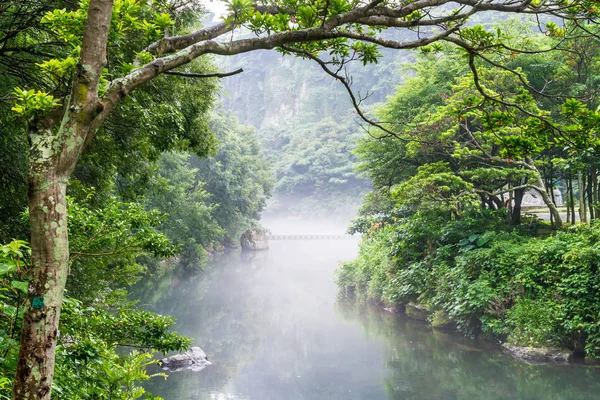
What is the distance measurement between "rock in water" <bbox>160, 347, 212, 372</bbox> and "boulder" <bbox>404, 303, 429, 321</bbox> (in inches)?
227

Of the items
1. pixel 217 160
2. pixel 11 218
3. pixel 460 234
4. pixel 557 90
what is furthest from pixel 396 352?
pixel 217 160

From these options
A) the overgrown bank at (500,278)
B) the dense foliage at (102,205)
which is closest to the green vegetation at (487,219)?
the overgrown bank at (500,278)

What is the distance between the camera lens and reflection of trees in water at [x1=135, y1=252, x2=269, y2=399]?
9289mm

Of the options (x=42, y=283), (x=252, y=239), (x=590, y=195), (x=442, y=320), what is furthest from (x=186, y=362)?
(x=252, y=239)

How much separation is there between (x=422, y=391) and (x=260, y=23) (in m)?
7.92

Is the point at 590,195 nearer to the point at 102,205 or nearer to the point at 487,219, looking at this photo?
the point at 487,219

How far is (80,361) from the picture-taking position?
2.79 meters

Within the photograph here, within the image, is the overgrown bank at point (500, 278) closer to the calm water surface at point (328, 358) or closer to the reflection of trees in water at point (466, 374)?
the reflection of trees in water at point (466, 374)

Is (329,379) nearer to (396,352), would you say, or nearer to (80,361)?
(396,352)

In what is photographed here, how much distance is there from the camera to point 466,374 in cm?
944

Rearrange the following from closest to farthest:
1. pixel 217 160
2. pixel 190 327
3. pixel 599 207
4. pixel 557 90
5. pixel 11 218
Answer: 1. pixel 11 218
2. pixel 599 207
3. pixel 557 90
4. pixel 190 327
5. pixel 217 160

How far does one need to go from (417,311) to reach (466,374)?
3.97 m

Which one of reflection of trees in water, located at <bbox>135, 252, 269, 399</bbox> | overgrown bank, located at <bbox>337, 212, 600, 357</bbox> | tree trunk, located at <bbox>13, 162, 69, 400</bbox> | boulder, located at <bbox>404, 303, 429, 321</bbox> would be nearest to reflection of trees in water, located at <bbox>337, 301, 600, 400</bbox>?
overgrown bank, located at <bbox>337, 212, 600, 357</bbox>

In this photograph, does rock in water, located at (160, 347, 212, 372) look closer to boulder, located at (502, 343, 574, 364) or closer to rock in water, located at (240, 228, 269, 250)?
boulder, located at (502, 343, 574, 364)
